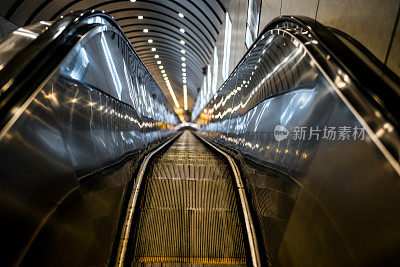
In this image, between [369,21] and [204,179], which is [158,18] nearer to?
[204,179]

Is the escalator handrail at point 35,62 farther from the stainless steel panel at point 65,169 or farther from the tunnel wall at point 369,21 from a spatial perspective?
the tunnel wall at point 369,21

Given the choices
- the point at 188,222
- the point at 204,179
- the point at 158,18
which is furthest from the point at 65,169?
the point at 158,18

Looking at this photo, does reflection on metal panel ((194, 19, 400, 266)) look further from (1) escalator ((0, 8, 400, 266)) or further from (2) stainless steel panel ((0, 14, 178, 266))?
(2) stainless steel panel ((0, 14, 178, 266))

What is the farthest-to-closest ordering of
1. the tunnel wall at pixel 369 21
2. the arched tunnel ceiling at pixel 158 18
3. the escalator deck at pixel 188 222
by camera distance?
the arched tunnel ceiling at pixel 158 18, the escalator deck at pixel 188 222, the tunnel wall at pixel 369 21

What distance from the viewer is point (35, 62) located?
140 cm

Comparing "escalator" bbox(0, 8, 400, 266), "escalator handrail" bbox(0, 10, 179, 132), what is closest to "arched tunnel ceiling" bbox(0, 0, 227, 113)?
"escalator handrail" bbox(0, 10, 179, 132)

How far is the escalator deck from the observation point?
2225mm

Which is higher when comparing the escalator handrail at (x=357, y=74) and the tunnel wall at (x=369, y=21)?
the tunnel wall at (x=369, y=21)

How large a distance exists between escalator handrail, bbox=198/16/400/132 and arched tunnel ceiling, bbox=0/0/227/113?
12549 mm

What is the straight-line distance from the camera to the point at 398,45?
1477 millimetres

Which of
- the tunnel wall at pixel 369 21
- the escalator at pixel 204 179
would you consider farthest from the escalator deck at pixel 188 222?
the tunnel wall at pixel 369 21

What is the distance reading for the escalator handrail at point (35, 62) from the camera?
47.0 inches

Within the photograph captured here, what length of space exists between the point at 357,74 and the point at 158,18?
727 inches

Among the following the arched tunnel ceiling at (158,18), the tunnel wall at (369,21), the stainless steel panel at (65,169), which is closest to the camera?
the stainless steel panel at (65,169)
